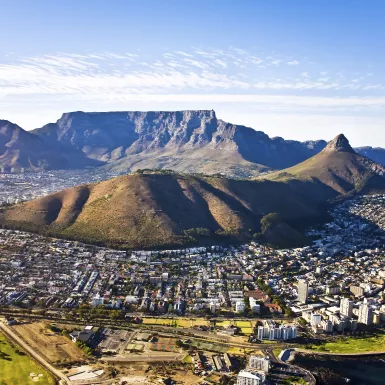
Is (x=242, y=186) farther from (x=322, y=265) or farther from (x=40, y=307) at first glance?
(x=40, y=307)

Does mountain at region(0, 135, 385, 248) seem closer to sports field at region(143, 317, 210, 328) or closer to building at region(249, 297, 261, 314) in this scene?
sports field at region(143, 317, 210, 328)

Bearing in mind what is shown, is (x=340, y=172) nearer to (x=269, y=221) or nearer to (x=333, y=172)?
(x=333, y=172)

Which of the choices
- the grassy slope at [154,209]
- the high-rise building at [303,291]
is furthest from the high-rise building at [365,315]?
the grassy slope at [154,209]

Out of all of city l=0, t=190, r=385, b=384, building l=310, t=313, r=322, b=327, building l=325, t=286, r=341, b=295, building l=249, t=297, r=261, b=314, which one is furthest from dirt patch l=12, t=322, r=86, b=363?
building l=325, t=286, r=341, b=295

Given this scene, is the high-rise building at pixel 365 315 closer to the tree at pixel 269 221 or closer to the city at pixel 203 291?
the city at pixel 203 291

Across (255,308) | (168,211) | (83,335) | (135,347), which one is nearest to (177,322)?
(135,347)

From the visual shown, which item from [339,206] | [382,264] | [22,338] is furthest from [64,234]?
[339,206]
